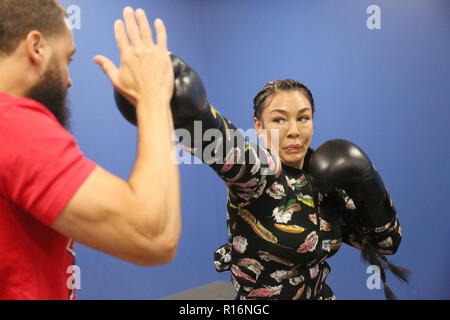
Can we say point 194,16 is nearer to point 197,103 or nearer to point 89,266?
point 89,266

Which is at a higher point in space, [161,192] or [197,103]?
[197,103]

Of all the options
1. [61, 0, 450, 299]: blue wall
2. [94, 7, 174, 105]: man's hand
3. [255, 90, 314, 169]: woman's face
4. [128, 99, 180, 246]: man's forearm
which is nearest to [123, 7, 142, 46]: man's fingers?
[94, 7, 174, 105]: man's hand

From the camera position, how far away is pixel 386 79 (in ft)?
6.95

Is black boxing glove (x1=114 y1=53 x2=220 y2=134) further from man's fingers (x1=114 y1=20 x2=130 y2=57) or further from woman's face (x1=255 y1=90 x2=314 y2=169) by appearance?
woman's face (x1=255 y1=90 x2=314 y2=169)

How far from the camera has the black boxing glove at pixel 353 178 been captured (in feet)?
3.36

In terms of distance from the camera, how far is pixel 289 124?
3.73ft

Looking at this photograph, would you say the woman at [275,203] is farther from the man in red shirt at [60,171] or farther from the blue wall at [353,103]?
the blue wall at [353,103]

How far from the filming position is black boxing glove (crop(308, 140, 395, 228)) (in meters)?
1.02

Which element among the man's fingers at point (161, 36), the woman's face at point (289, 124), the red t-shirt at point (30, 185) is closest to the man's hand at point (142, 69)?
the man's fingers at point (161, 36)

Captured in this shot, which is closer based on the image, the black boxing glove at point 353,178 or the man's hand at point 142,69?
the man's hand at point 142,69

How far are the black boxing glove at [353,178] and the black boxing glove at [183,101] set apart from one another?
18.3 inches

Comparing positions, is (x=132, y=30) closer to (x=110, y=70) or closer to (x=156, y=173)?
(x=110, y=70)
